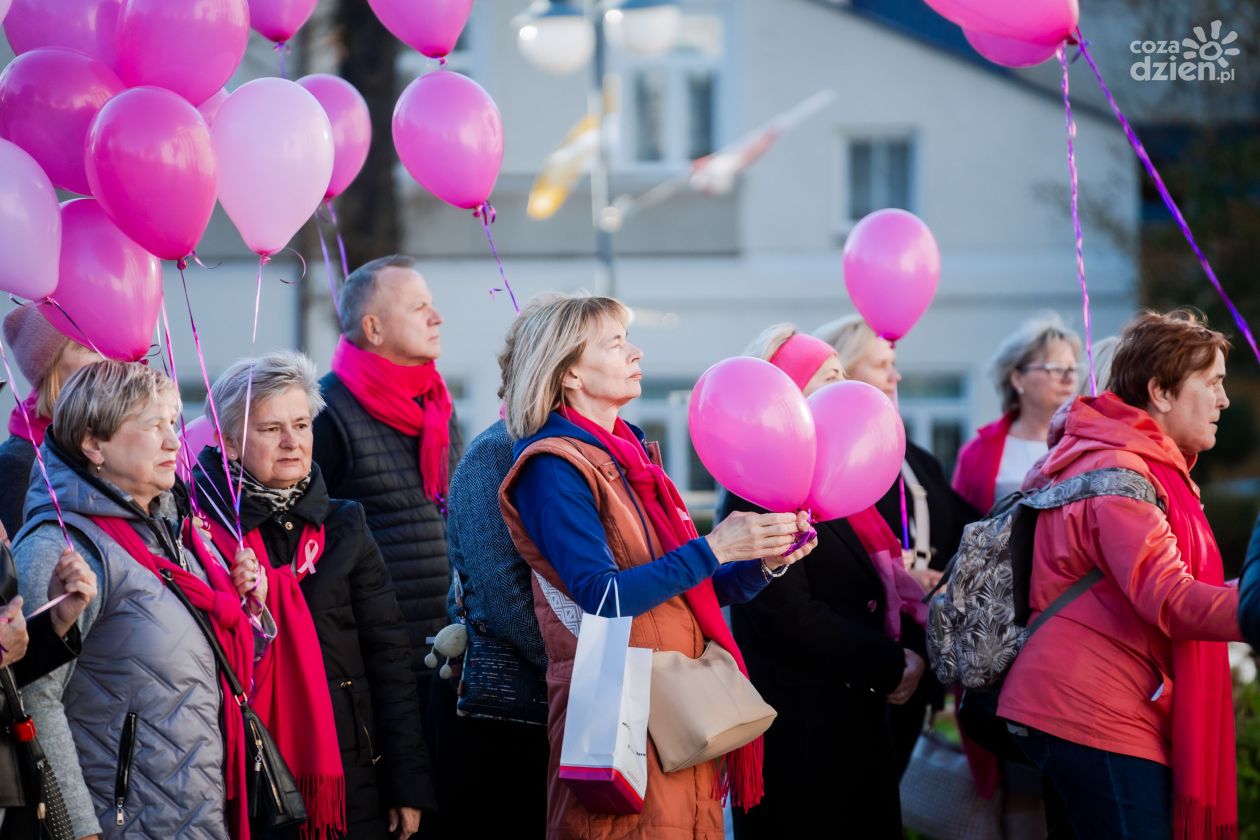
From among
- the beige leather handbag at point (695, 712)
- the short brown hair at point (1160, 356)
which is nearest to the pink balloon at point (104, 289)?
the beige leather handbag at point (695, 712)

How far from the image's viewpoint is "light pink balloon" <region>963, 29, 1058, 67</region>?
12.8 ft

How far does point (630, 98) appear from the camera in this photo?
51.1ft

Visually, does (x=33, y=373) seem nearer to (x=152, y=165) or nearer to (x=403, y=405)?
(x=152, y=165)

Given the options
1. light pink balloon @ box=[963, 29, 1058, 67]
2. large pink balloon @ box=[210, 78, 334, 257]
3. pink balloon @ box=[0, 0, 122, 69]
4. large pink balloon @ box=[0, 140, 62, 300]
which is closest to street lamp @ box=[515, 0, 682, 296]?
light pink balloon @ box=[963, 29, 1058, 67]

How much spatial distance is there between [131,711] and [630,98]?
42.4 ft

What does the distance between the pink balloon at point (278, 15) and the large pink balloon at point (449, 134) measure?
0.39 m

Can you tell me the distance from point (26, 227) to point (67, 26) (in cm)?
92

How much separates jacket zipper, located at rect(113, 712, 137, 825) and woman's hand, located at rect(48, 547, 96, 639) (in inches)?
11.7

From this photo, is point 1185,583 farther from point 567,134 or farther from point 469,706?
point 567,134

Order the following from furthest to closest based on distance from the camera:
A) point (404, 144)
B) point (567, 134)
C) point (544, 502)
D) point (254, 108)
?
point (567, 134), point (404, 144), point (254, 108), point (544, 502)

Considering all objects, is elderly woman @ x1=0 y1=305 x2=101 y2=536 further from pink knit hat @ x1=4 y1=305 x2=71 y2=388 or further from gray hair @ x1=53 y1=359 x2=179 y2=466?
gray hair @ x1=53 y1=359 x2=179 y2=466

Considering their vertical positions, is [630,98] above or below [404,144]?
above

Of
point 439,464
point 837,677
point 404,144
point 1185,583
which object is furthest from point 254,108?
point 1185,583

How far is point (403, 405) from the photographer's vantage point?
4695mm
